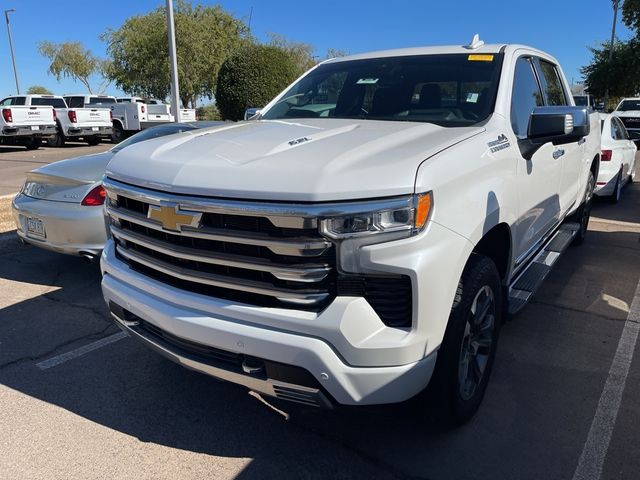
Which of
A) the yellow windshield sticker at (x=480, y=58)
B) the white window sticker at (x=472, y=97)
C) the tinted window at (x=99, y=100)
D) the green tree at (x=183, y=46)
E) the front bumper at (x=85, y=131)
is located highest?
the green tree at (x=183, y=46)

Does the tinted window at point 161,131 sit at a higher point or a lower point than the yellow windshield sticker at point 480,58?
lower

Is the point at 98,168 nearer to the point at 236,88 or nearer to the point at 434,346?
the point at 434,346

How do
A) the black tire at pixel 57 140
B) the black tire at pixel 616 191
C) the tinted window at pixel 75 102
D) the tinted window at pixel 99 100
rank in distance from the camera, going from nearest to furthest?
the black tire at pixel 616 191
the black tire at pixel 57 140
the tinted window at pixel 75 102
the tinted window at pixel 99 100

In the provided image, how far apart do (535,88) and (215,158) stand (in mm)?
2748

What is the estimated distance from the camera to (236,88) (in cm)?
1759

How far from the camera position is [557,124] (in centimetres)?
311

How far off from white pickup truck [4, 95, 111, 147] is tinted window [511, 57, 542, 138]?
20.2 meters

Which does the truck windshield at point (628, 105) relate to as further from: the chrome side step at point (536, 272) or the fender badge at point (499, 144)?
the fender badge at point (499, 144)

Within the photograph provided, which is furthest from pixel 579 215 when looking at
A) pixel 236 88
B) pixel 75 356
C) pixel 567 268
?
pixel 236 88

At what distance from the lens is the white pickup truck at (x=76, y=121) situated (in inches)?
822

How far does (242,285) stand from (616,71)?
139ft

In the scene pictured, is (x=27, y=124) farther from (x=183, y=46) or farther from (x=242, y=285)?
(x=242, y=285)

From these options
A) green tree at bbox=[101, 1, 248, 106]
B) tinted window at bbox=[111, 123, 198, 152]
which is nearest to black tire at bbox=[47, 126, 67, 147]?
green tree at bbox=[101, 1, 248, 106]

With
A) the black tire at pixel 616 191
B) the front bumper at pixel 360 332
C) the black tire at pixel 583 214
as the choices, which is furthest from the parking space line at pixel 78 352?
the black tire at pixel 616 191
